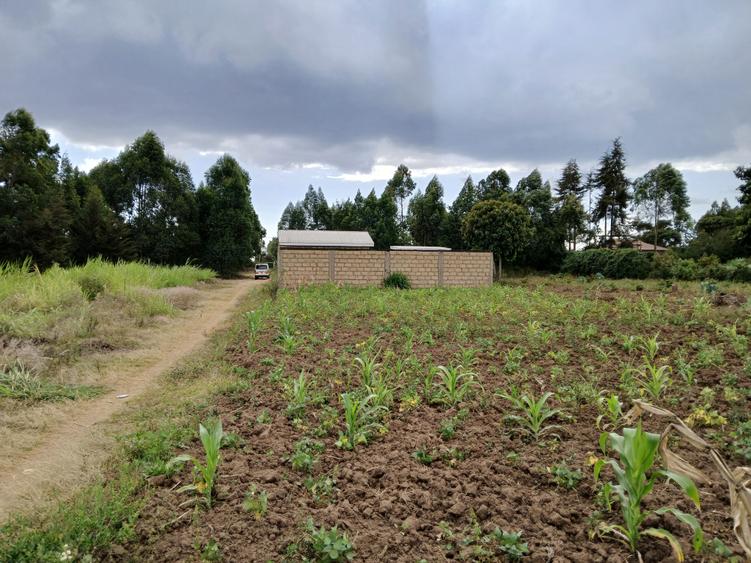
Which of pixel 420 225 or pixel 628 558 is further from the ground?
pixel 420 225

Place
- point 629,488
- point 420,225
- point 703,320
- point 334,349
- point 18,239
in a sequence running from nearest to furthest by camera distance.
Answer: point 629,488, point 334,349, point 703,320, point 18,239, point 420,225

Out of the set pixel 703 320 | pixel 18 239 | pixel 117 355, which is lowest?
pixel 117 355

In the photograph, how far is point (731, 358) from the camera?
437 centimetres

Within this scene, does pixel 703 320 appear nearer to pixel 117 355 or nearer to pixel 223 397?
pixel 223 397

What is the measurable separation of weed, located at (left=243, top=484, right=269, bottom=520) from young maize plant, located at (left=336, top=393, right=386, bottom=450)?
0.70 metres

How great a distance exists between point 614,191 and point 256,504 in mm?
38808

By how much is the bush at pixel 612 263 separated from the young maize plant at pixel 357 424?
69.5ft

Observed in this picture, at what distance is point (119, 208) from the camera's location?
28.5 meters

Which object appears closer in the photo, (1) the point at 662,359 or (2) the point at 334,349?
(1) the point at 662,359

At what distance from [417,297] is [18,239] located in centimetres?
1579

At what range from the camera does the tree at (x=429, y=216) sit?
36.8 metres

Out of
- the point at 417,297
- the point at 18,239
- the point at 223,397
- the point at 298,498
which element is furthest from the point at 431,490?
the point at 18,239

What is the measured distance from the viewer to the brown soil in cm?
199

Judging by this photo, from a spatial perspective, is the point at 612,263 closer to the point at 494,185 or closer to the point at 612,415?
the point at 494,185
